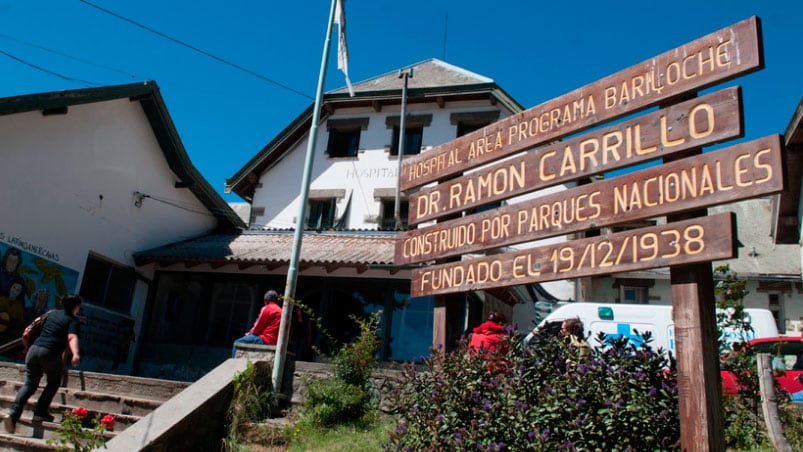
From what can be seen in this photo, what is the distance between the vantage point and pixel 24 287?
12312mm

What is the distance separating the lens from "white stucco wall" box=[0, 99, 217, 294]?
12414 millimetres

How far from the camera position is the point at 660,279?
20.9 metres

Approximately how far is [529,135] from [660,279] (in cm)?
1711

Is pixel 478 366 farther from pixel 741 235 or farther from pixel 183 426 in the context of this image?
pixel 741 235

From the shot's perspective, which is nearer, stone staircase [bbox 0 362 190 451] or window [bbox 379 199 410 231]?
stone staircase [bbox 0 362 190 451]

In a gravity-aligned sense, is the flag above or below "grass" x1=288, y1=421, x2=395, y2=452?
above

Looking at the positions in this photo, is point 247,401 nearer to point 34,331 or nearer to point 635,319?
point 34,331

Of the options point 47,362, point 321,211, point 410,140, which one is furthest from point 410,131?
point 47,362

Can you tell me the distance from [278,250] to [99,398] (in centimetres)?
735

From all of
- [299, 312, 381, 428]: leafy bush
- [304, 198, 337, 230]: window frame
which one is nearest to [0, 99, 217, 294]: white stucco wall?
[304, 198, 337, 230]: window frame

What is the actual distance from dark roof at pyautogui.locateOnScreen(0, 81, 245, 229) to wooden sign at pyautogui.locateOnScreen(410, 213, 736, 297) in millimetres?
9868

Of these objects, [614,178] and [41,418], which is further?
[41,418]

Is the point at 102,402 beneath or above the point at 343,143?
beneath

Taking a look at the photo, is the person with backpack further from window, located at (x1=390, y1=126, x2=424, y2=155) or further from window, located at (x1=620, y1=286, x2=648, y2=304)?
window, located at (x1=620, y1=286, x2=648, y2=304)
